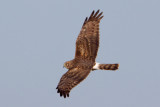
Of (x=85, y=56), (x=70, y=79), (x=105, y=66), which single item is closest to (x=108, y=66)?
(x=105, y=66)

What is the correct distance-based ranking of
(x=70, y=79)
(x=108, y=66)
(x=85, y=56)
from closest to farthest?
(x=70, y=79)
(x=108, y=66)
(x=85, y=56)

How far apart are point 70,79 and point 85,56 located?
1.92 meters

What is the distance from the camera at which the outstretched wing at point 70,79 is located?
45.2ft

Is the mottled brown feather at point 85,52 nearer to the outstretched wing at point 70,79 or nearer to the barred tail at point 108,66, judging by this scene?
the outstretched wing at point 70,79

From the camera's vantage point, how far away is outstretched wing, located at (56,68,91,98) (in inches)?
543

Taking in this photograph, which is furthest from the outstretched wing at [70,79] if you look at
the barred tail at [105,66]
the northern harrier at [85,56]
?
the barred tail at [105,66]

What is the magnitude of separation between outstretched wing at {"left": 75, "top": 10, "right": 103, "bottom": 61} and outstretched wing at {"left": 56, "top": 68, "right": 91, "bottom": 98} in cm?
93

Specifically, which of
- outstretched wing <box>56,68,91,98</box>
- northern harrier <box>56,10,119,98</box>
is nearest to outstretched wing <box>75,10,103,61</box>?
northern harrier <box>56,10,119,98</box>

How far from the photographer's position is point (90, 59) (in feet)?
52.4

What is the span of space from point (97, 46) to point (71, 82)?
2504 mm

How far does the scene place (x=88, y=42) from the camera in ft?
53.2

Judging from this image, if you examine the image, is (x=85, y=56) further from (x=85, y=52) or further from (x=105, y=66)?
(x=105, y=66)

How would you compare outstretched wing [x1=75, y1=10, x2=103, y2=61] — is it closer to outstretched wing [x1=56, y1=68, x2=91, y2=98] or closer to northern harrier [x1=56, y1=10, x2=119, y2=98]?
northern harrier [x1=56, y1=10, x2=119, y2=98]

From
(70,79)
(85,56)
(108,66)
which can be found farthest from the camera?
(85,56)
